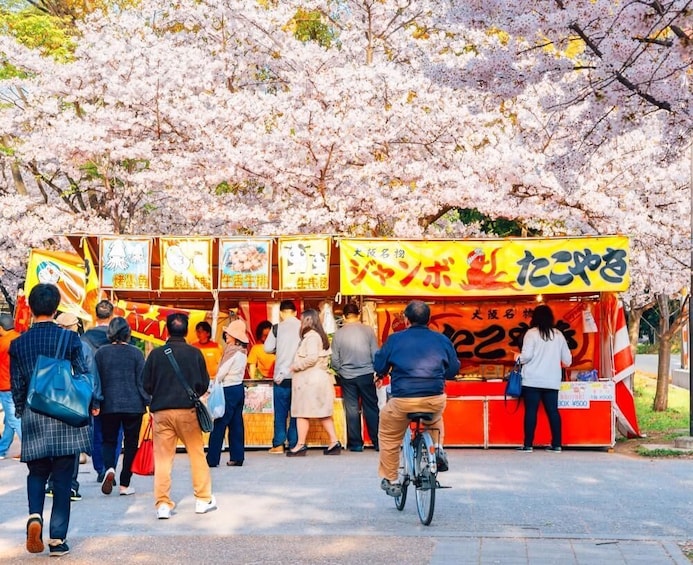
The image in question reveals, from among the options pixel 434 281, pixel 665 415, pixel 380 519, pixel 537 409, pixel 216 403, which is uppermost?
pixel 434 281

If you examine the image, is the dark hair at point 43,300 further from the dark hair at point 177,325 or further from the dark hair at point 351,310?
the dark hair at point 351,310

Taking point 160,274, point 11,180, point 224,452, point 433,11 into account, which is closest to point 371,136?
point 433,11

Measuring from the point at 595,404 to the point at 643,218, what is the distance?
5.60 m

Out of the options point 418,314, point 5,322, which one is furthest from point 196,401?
point 5,322

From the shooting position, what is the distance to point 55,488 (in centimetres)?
734

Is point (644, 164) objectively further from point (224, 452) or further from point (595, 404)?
point (224, 452)

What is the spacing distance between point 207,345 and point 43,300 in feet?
21.1

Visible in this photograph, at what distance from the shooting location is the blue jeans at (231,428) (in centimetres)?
1252

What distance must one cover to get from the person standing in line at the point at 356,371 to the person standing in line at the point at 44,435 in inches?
256

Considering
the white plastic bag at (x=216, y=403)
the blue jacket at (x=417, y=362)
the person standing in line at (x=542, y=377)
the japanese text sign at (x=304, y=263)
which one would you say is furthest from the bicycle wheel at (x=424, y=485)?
the japanese text sign at (x=304, y=263)

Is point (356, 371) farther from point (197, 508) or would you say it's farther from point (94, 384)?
point (94, 384)

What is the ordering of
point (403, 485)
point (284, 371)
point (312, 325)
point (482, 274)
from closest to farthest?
1. point (403, 485)
2. point (312, 325)
3. point (284, 371)
4. point (482, 274)

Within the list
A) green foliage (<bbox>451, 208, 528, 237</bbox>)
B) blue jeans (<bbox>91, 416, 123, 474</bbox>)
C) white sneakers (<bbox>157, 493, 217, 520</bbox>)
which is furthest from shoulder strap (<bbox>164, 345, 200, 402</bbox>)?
green foliage (<bbox>451, 208, 528, 237</bbox>)

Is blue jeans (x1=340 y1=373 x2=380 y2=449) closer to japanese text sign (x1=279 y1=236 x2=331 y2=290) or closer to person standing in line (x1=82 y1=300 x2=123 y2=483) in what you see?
japanese text sign (x1=279 y1=236 x2=331 y2=290)
